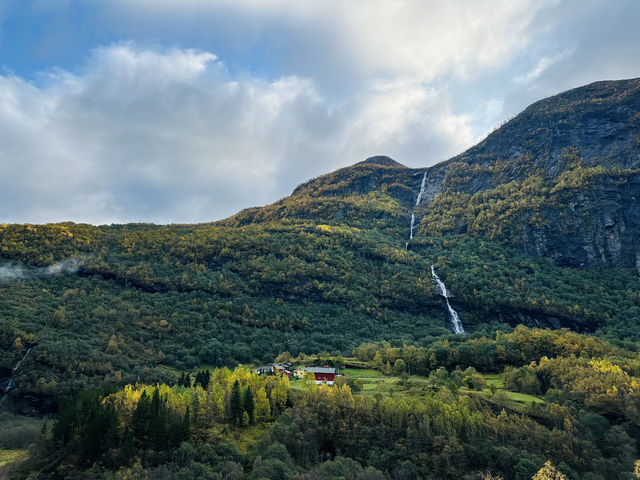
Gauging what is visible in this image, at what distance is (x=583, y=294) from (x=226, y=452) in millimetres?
164247

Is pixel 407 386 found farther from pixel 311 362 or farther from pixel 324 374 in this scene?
pixel 311 362

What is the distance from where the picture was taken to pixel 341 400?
2899 inches

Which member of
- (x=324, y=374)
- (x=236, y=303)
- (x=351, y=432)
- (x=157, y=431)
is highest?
(x=236, y=303)

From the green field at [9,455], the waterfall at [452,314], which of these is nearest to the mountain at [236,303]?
the waterfall at [452,314]

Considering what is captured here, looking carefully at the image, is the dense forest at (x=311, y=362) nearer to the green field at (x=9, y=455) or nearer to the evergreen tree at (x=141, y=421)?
the evergreen tree at (x=141, y=421)

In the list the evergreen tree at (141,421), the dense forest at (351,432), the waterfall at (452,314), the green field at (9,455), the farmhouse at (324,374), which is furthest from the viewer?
the waterfall at (452,314)

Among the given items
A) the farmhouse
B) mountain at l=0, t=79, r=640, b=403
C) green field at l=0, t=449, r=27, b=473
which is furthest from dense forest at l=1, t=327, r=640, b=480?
mountain at l=0, t=79, r=640, b=403

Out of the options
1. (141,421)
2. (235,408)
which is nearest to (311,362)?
(235,408)

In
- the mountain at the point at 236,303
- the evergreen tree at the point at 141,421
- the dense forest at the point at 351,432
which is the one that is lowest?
the dense forest at the point at 351,432

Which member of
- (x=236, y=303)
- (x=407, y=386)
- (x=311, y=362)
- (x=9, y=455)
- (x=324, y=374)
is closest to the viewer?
(x=9, y=455)

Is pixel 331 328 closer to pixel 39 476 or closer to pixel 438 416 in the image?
pixel 438 416

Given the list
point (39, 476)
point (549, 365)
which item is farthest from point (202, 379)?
point (549, 365)

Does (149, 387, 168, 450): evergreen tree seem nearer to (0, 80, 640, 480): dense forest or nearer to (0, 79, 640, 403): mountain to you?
(0, 80, 640, 480): dense forest

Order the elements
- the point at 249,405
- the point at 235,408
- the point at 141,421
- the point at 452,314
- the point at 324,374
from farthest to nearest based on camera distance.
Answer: the point at 452,314 < the point at 324,374 < the point at 249,405 < the point at 235,408 < the point at 141,421
